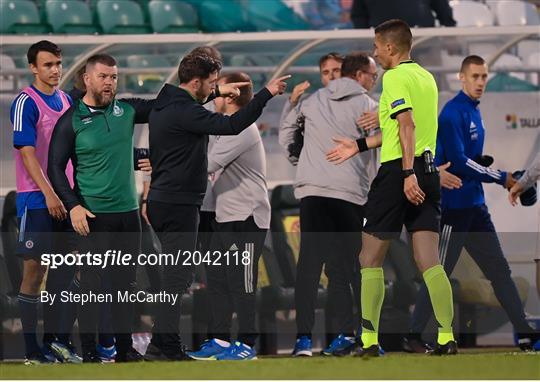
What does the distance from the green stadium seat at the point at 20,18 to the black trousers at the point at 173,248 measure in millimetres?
5788

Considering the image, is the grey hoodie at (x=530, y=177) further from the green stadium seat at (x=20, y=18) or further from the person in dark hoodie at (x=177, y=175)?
the green stadium seat at (x=20, y=18)

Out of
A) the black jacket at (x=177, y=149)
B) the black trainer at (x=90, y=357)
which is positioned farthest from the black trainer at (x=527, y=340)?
the black trainer at (x=90, y=357)

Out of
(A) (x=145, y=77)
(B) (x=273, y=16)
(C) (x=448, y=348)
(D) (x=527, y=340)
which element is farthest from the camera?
(B) (x=273, y=16)

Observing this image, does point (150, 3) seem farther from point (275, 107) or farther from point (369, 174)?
point (369, 174)

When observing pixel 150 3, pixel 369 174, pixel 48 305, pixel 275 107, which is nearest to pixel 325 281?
pixel 275 107

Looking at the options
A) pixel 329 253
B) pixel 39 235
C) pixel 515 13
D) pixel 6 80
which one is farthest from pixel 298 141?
pixel 515 13

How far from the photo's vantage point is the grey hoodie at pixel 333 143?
423 inches

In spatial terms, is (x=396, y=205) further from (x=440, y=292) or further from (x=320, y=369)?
(x=320, y=369)

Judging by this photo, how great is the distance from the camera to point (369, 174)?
35.8ft

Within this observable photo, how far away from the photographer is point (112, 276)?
33.6ft

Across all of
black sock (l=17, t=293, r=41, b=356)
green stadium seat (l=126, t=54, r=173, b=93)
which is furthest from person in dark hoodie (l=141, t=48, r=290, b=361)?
green stadium seat (l=126, t=54, r=173, b=93)

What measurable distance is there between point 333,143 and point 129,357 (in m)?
1.80

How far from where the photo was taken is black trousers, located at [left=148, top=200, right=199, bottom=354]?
10.1m

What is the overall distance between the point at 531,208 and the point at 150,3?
15.7 feet
